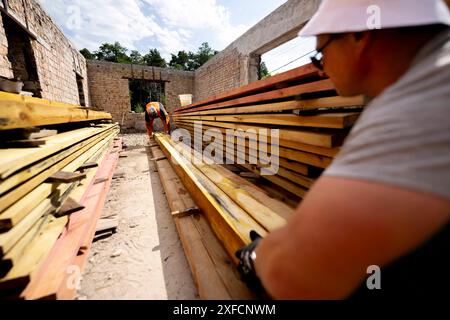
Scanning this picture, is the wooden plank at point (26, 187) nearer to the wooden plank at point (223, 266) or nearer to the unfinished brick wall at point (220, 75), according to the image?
the wooden plank at point (223, 266)

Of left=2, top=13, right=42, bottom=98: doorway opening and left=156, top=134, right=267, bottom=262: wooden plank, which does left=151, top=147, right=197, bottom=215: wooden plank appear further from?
left=2, top=13, right=42, bottom=98: doorway opening

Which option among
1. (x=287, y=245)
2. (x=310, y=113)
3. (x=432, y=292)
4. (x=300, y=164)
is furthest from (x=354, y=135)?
(x=300, y=164)

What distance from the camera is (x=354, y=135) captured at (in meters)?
0.64

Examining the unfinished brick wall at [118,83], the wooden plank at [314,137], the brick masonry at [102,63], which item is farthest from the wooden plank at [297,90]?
the unfinished brick wall at [118,83]

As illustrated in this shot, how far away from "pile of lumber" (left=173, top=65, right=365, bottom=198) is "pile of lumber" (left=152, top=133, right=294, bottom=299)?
13.8 inches

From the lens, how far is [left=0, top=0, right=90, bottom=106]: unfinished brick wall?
16.9 feet

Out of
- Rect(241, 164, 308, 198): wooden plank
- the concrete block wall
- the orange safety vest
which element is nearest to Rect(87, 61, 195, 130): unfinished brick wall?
the concrete block wall

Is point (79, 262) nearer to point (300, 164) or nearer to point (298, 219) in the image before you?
point (298, 219)

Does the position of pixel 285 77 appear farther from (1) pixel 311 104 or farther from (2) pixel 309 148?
(2) pixel 309 148

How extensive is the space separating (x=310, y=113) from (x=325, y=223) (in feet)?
5.26

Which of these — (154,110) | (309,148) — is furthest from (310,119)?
(154,110)

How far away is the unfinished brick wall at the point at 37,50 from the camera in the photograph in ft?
16.9

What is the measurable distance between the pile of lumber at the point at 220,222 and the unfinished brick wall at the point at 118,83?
13556 mm

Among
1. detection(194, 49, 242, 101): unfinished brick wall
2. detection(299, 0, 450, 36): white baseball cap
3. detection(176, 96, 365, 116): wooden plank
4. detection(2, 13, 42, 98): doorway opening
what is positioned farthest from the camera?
detection(194, 49, 242, 101): unfinished brick wall
